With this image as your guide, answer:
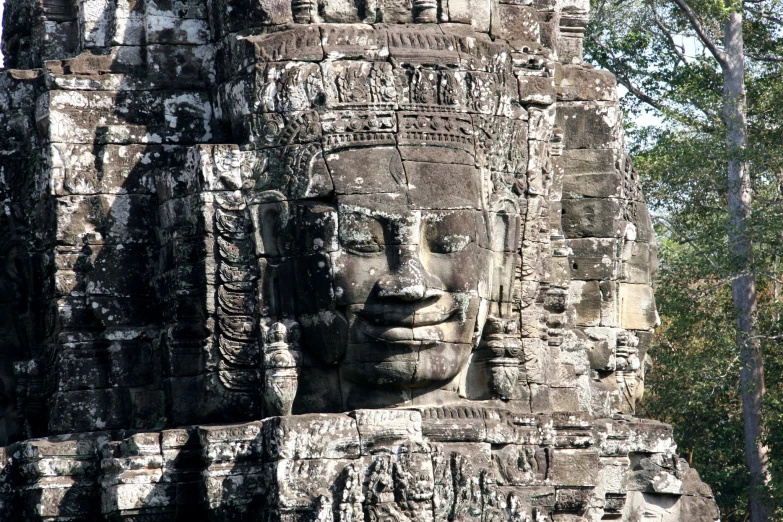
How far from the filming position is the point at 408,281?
12.3 m

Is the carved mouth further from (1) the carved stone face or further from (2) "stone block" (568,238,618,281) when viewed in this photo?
(2) "stone block" (568,238,618,281)

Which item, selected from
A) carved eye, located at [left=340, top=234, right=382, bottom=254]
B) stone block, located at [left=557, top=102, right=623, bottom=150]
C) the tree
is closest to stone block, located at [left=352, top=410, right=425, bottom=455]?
carved eye, located at [left=340, top=234, right=382, bottom=254]

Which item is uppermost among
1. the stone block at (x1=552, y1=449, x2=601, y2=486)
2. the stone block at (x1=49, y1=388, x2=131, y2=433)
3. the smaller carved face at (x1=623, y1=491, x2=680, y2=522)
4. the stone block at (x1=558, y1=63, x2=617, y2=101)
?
the stone block at (x1=558, y1=63, x2=617, y2=101)

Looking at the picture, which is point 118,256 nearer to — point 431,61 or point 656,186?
point 431,61

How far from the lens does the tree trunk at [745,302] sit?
2480cm

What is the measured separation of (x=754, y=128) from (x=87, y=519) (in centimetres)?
1702

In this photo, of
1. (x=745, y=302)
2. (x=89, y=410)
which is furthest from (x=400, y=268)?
(x=745, y=302)

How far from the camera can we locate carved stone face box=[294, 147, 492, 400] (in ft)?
40.8

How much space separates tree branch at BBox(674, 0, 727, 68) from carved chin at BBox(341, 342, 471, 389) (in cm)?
1619

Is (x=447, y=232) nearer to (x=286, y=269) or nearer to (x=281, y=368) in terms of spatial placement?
(x=286, y=269)

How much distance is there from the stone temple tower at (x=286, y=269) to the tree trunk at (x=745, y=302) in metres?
10.9

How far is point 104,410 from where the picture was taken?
43.6 ft

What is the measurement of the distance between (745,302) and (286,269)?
47.2 feet

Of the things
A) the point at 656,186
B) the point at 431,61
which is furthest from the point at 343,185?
the point at 656,186
